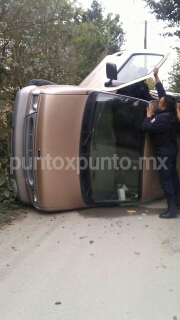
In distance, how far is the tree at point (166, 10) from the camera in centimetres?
1125

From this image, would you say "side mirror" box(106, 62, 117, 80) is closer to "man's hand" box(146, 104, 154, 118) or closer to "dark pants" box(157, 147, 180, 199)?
"man's hand" box(146, 104, 154, 118)

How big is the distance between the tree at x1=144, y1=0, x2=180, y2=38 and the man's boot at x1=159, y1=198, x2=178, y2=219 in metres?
7.22

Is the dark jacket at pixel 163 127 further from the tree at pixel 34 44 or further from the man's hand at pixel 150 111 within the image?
the tree at pixel 34 44

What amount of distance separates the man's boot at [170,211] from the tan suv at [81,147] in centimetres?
48

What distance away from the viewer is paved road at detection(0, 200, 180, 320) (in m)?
3.26

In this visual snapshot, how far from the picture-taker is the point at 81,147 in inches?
219

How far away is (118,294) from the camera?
3.47m

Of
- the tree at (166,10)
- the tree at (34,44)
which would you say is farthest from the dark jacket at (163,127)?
the tree at (166,10)

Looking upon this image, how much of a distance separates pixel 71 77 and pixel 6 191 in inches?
208

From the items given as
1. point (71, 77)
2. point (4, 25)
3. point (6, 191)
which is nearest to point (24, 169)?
point (6, 191)

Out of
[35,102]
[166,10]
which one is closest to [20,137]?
[35,102]

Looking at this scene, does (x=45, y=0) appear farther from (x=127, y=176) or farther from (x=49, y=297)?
(x=49, y=297)

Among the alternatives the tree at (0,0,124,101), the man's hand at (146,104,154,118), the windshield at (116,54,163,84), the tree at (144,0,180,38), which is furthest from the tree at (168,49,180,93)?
the man's hand at (146,104,154,118)

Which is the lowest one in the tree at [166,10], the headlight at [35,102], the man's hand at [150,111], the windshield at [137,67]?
the man's hand at [150,111]
